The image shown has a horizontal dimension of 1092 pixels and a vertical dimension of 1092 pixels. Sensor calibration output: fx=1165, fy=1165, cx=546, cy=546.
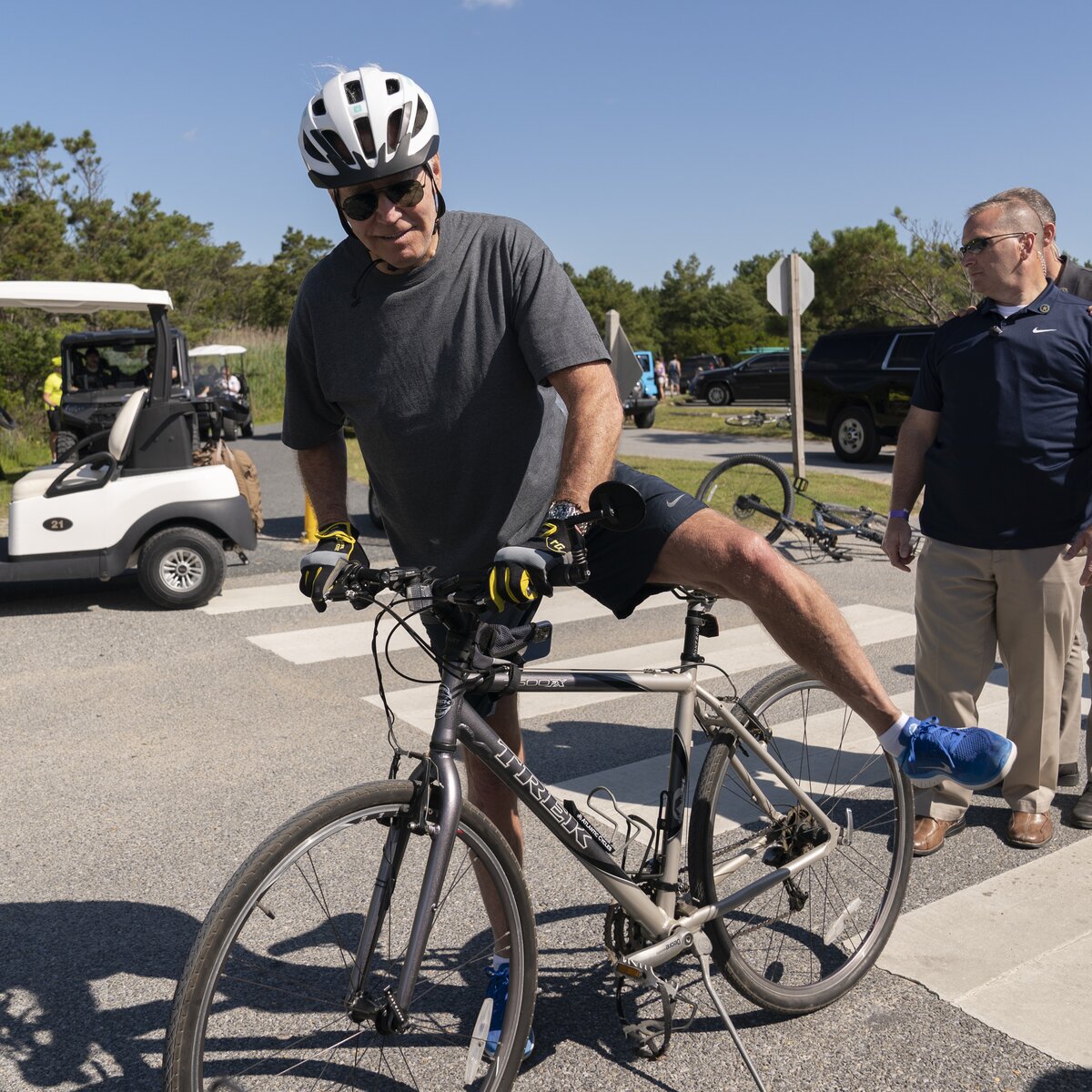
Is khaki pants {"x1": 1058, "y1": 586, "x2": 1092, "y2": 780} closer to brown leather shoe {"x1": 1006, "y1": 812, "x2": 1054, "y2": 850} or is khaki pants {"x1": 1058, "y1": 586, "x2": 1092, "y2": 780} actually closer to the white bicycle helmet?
brown leather shoe {"x1": 1006, "y1": 812, "x2": 1054, "y2": 850}

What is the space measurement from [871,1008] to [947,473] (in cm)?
199

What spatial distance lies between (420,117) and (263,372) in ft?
130

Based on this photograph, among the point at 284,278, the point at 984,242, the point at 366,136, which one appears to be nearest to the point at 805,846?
the point at 366,136

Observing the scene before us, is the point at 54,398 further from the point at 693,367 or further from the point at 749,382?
the point at 693,367

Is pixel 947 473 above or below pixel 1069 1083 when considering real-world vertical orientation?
above

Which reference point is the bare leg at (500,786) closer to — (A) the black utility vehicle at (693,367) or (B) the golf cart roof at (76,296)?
(B) the golf cart roof at (76,296)

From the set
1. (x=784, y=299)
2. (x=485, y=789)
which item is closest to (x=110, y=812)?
(x=485, y=789)

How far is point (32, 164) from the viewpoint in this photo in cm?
3112

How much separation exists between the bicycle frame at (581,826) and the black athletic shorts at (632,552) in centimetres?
15

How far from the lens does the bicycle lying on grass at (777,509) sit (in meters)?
9.52

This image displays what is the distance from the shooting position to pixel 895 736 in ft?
8.86

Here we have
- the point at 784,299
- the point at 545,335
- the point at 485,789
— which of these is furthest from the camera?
the point at 784,299

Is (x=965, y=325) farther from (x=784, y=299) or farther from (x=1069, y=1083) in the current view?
(x=784, y=299)

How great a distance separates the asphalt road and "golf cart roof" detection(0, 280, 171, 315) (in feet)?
7.65
